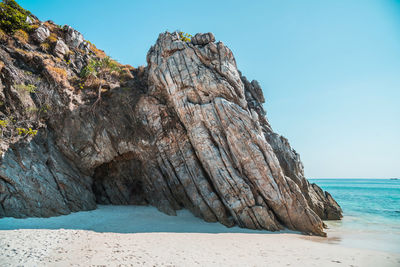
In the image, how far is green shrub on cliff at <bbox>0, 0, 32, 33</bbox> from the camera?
19.5 m

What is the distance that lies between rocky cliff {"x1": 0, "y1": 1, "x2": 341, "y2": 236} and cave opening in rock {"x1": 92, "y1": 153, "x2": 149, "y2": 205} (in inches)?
4.3

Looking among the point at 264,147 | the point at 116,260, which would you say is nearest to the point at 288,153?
the point at 264,147

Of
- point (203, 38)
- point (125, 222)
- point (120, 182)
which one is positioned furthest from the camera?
point (120, 182)

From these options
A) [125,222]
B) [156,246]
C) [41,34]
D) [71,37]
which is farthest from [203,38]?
[156,246]

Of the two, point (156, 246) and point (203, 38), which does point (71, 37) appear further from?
point (156, 246)

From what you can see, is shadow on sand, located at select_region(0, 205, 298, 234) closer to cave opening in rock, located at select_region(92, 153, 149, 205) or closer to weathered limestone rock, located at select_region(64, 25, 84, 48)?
cave opening in rock, located at select_region(92, 153, 149, 205)

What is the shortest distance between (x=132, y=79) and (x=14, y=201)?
16.7 meters

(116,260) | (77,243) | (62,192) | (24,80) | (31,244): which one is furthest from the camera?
(24,80)

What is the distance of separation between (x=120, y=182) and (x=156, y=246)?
540 inches

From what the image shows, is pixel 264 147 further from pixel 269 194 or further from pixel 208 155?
pixel 208 155

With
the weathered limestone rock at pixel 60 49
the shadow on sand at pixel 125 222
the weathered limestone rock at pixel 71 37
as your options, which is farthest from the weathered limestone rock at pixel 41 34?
the shadow on sand at pixel 125 222

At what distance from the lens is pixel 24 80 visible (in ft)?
56.7

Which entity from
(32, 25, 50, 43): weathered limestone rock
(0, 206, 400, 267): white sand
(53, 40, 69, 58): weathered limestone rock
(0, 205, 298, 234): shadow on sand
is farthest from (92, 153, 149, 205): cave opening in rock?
(32, 25, 50, 43): weathered limestone rock

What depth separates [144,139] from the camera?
68.0ft
